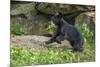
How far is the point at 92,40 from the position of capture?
2480mm

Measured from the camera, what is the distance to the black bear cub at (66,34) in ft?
7.62

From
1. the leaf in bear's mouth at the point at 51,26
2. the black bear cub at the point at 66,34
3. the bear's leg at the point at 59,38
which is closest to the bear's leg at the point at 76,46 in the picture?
the black bear cub at the point at 66,34

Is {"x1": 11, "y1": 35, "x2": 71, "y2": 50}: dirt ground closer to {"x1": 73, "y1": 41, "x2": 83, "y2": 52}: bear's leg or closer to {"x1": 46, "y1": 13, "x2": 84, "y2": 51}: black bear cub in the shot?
{"x1": 46, "y1": 13, "x2": 84, "y2": 51}: black bear cub

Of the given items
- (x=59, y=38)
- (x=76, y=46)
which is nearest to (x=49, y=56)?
(x=59, y=38)

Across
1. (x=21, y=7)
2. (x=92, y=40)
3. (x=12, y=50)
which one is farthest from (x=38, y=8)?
(x=92, y=40)

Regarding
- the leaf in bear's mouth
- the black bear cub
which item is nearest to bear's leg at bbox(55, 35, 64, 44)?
the black bear cub

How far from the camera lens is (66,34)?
2.36 m

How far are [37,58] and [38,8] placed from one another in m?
0.51

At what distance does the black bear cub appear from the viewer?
7.62ft

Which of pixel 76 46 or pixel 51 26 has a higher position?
pixel 51 26

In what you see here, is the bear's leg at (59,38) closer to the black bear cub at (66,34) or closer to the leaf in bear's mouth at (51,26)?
the black bear cub at (66,34)

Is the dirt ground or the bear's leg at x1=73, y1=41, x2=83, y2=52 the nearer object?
the dirt ground

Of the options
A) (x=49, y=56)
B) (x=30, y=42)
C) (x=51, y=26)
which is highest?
(x=51, y=26)

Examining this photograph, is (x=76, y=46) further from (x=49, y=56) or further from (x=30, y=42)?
(x=30, y=42)
